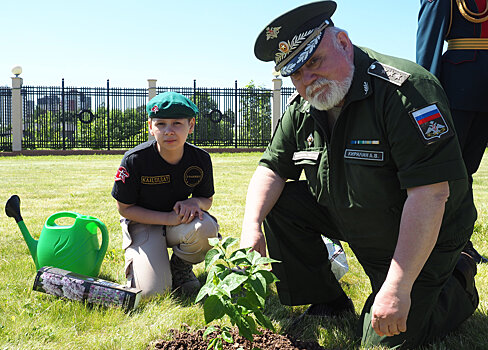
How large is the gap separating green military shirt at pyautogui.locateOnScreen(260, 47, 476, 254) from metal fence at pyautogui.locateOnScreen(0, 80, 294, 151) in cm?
1750

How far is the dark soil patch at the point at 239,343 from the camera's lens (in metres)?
2.01

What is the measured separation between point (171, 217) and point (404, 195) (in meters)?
1.49

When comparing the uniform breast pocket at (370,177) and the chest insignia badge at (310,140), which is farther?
the chest insignia badge at (310,140)

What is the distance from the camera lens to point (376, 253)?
2215 millimetres

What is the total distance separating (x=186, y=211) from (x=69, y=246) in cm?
73

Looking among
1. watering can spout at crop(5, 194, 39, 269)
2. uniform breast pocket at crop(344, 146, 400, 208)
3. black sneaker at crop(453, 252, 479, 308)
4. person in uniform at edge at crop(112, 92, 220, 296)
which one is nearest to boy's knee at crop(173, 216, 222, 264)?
person in uniform at edge at crop(112, 92, 220, 296)

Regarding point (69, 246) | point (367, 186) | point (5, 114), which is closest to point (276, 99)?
point (5, 114)

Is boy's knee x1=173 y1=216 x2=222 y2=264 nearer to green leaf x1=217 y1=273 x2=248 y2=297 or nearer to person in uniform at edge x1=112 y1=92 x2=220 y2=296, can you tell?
person in uniform at edge x1=112 y1=92 x2=220 y2=296

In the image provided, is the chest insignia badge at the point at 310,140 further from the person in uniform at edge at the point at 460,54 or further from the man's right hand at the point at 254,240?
the person in uniform at edge at the point at 460,54

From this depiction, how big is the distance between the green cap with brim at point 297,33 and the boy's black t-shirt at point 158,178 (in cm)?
120

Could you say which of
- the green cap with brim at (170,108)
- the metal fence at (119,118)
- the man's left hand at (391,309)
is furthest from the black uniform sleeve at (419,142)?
the metal fence at (119,118)

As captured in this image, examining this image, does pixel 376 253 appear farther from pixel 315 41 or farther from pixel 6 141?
pixel 6 141

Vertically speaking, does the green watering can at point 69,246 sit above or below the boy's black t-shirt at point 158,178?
below

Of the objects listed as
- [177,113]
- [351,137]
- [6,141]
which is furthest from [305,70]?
[6,141]
